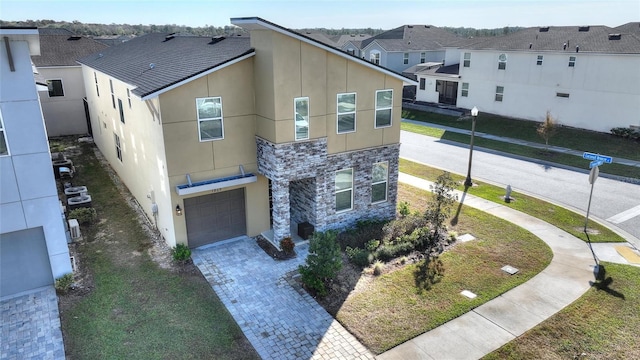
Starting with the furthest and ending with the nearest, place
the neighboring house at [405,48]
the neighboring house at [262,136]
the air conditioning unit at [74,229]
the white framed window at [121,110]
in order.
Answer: the neighboring house at [405,48] → the white framed window at [121,110] → the air conditioning unit at [74,229] → the neighboring house at [262,136]

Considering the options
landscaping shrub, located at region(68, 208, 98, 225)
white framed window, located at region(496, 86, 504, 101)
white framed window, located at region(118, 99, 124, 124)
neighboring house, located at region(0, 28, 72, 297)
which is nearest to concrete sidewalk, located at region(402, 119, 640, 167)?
white framed window, located at region(496, 86, 504, 101)

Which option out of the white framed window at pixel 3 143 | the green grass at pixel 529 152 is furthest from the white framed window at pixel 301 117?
Answer: the green grass at pixel 529 152

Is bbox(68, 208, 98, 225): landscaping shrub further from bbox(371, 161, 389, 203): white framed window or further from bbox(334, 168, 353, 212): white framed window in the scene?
bbox(371, 161, 389, 203): white framed window

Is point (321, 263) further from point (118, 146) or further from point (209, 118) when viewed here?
point (118, 146)

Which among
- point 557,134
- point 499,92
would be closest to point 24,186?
point 557,134

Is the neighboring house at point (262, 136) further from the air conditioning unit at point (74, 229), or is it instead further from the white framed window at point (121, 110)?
the air conditioning unit at point (74, 229)

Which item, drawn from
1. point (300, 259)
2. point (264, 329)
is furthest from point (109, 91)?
point (264, 329)

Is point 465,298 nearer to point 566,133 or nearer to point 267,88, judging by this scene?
point 267,88
